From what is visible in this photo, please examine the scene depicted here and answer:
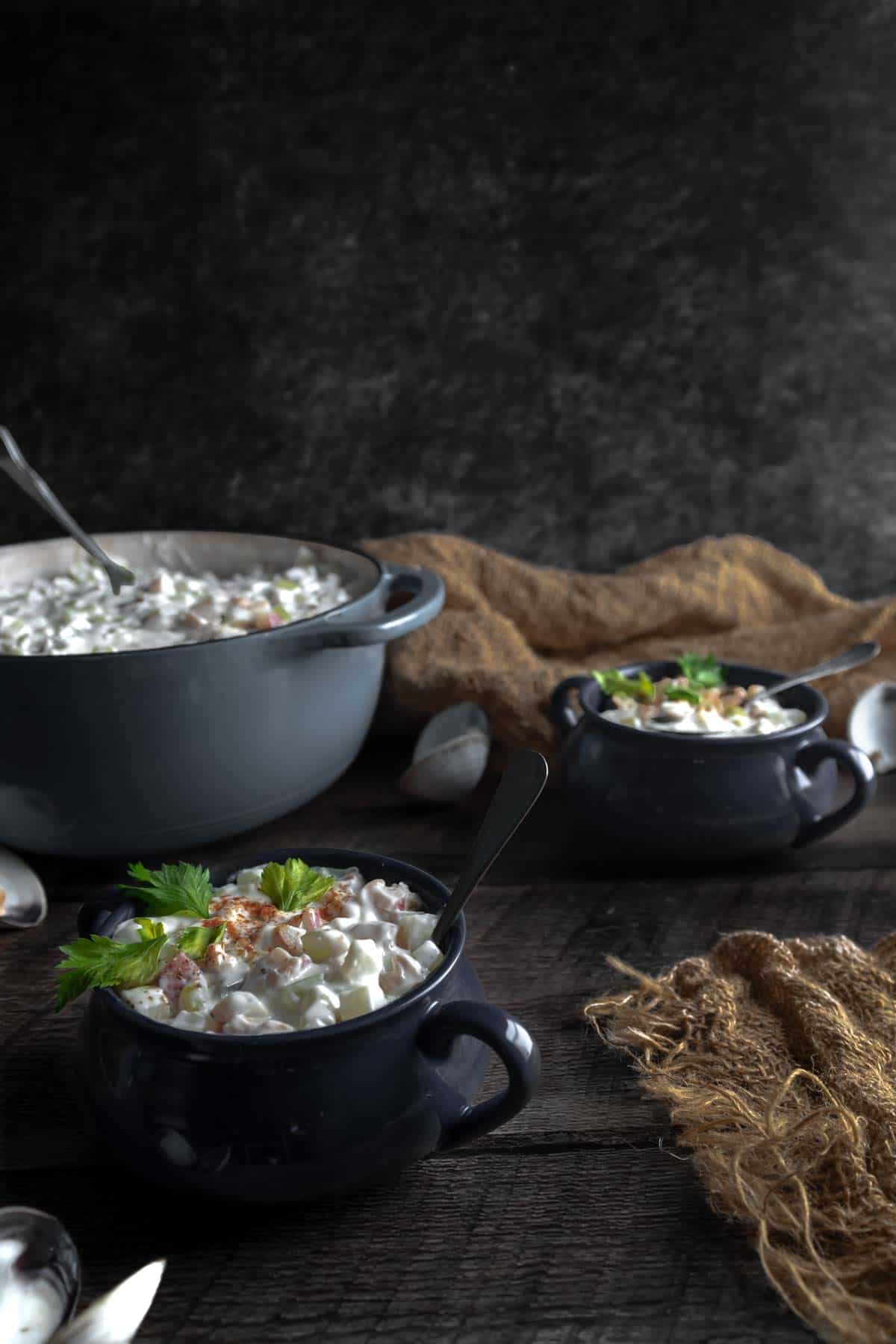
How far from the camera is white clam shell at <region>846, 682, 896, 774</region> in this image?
1.40 metres

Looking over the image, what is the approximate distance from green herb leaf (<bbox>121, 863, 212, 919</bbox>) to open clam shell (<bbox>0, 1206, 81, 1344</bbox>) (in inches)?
7.8

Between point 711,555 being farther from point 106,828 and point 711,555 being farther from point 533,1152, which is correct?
point 533,1152

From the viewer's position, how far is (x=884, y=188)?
1.67m

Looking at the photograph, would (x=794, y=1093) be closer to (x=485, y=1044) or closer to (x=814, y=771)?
(x=485, y=1044)

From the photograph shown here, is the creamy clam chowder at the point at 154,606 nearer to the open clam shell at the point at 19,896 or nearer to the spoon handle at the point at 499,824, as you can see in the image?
the open clam shell at the point at 19,896

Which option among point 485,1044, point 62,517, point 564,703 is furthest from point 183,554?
point 485,1044

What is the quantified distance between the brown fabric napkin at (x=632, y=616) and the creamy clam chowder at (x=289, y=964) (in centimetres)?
64

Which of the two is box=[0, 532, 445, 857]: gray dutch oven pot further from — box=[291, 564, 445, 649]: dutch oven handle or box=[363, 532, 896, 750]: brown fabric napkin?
box=[363, 532, 896, 750]: brown fabric napkin

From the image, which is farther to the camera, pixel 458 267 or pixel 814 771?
pixel 458 267

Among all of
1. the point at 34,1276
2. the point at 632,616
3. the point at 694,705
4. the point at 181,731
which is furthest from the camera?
the point at 632,616

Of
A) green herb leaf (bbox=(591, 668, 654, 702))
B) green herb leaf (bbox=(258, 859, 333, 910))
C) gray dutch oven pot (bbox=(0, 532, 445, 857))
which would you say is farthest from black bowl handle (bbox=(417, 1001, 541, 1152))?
green herb leaf (bbox=(591, 668, 654, 702))

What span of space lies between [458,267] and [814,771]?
906 millimetres

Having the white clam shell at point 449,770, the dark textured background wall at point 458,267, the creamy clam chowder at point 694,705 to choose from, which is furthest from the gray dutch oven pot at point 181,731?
the dark textured background wall at point 458,267

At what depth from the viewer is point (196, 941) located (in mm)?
735
